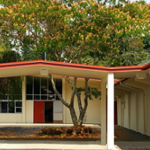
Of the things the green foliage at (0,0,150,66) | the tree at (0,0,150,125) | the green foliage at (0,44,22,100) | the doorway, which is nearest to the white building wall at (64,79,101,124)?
the doorway

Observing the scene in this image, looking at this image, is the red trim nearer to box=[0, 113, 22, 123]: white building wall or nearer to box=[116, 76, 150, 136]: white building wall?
box=[116, 76, 150, 136]: white building wall

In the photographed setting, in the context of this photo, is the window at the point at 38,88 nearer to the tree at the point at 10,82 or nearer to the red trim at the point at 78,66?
the tree at the point at 10,82

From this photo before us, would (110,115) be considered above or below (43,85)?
below

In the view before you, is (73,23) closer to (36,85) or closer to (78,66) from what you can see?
(78,66)

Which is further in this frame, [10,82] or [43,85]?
[43,85]

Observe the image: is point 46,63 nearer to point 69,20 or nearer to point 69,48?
point 69,20

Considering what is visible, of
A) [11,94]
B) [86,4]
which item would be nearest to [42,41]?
[86,4]

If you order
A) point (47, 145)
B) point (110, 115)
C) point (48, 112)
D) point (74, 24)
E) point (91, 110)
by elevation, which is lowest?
point (47, 145)

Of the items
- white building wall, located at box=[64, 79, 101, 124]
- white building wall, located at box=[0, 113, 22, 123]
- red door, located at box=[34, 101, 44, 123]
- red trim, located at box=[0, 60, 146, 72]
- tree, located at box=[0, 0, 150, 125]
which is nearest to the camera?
red trim, located at box=[0, 60, 146, 72]

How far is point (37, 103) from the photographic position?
2928 centimetres

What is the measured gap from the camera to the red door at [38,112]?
29078mm

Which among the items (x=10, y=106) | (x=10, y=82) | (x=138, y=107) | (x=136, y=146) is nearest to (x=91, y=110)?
(x=10, y=106)

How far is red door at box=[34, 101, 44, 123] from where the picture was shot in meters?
29.1

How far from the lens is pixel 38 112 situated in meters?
29.2
